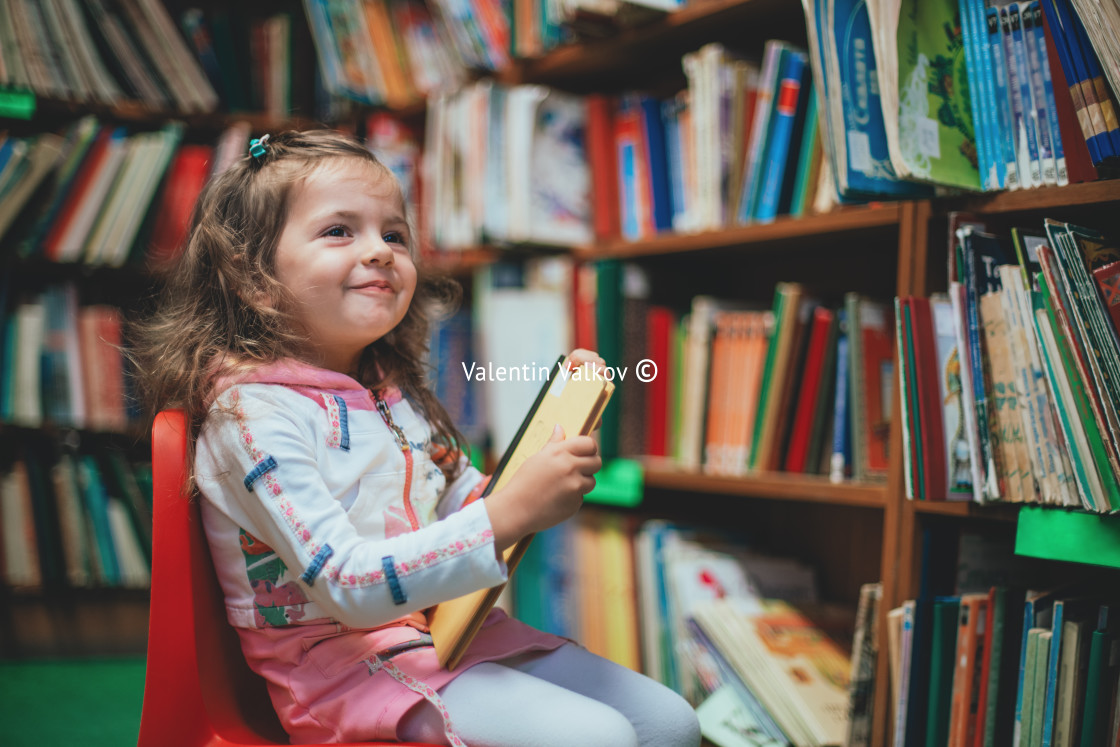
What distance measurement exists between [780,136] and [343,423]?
856 millimetres

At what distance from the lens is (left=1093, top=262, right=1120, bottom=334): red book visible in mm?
798

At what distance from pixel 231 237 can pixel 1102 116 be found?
0.92 metres

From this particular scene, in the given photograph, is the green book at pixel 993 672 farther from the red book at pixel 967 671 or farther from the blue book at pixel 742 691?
the blue book at pixel 742 691

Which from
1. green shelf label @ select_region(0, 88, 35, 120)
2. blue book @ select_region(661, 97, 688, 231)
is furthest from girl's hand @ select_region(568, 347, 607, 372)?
green shelf label @ select_region(0, 88, 35, 120)

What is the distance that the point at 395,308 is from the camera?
84cm

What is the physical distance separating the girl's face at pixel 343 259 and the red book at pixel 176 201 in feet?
3.86

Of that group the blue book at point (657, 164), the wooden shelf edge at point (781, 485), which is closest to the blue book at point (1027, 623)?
the wooden shelf edge at point (781, 485)

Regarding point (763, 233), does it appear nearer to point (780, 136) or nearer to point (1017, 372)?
point (780, 136)

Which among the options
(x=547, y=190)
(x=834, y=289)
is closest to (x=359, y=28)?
(x=547, y=190)

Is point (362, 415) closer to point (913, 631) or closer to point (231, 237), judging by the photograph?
point (231, 237)

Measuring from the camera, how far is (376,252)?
815mm

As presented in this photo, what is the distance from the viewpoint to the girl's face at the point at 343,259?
81 cm

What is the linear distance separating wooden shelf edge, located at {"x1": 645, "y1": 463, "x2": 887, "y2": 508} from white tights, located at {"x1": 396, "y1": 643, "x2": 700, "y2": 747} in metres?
0.47

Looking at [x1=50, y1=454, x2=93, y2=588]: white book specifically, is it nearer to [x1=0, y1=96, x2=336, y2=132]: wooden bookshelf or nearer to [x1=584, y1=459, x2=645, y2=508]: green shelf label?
[x1=0, y1=96, x2=336, y2=132]: wooden bookshelf
